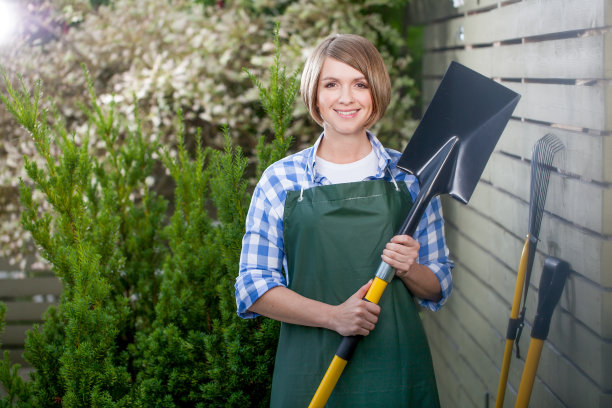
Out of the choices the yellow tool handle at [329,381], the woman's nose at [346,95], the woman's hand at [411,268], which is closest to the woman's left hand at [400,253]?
the woman's hand at [411,268]

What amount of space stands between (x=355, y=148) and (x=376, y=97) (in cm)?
14

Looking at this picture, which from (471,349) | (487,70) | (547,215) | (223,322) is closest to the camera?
(547,215)

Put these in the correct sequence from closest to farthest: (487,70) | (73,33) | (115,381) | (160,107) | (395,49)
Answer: (115,381) < (487,70) < (395,49) < (160,107) < (73,33)

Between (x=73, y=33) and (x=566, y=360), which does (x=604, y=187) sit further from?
(x=73, y=33)

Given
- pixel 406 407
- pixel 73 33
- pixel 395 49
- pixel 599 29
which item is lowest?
pixel 406 407

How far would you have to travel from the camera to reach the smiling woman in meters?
4.52

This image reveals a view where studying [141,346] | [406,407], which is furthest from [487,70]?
[141,346]

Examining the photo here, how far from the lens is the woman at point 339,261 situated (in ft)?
4.86

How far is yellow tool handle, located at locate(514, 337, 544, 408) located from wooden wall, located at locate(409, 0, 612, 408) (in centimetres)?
10

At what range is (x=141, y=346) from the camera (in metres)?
2.28

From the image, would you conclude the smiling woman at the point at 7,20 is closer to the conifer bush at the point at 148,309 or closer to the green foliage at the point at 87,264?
the green foliage at the point at 87,264

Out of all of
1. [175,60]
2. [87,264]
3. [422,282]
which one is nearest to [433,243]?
[422,282]

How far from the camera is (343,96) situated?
151cm

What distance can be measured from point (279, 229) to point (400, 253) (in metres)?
0.31
